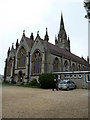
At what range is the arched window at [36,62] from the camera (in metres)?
36.1

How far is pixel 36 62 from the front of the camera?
37000 millimetres

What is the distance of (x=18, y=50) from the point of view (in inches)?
1655

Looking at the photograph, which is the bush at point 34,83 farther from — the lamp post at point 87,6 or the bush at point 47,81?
the lamp post at point 87,6

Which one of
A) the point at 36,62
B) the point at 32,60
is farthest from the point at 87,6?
the point at 32,60

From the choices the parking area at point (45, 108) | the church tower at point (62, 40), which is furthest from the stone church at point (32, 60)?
the parking area at point (45, 108)

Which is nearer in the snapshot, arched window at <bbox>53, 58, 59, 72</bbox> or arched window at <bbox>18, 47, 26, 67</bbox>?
arched window at <bbox>53, 58, 59, 72</bbox>

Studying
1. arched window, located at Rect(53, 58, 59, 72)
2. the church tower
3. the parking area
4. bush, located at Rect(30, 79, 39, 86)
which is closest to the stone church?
arched window, located at Rect(53, 58, 59, 72)

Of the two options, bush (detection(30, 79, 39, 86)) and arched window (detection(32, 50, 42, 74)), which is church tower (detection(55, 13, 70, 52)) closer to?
arched window (detection(32, 50, 42, 74))

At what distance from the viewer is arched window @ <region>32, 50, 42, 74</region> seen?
119ft

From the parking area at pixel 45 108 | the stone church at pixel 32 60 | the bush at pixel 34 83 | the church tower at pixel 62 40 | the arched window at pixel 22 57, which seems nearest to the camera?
the parking area at pixel 45 108

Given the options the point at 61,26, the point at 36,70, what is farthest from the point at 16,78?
the point at 61,26

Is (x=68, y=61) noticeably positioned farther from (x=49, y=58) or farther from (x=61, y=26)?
(x=61, y=26)

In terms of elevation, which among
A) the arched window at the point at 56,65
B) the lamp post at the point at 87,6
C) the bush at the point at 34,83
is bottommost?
the bush at the point at 34,83

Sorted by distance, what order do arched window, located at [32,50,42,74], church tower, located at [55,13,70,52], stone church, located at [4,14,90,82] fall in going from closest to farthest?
stone church, located at [4,14,90,82], arched window, located at [32,50,42,74], church tower, located at [55,13,70,52]
